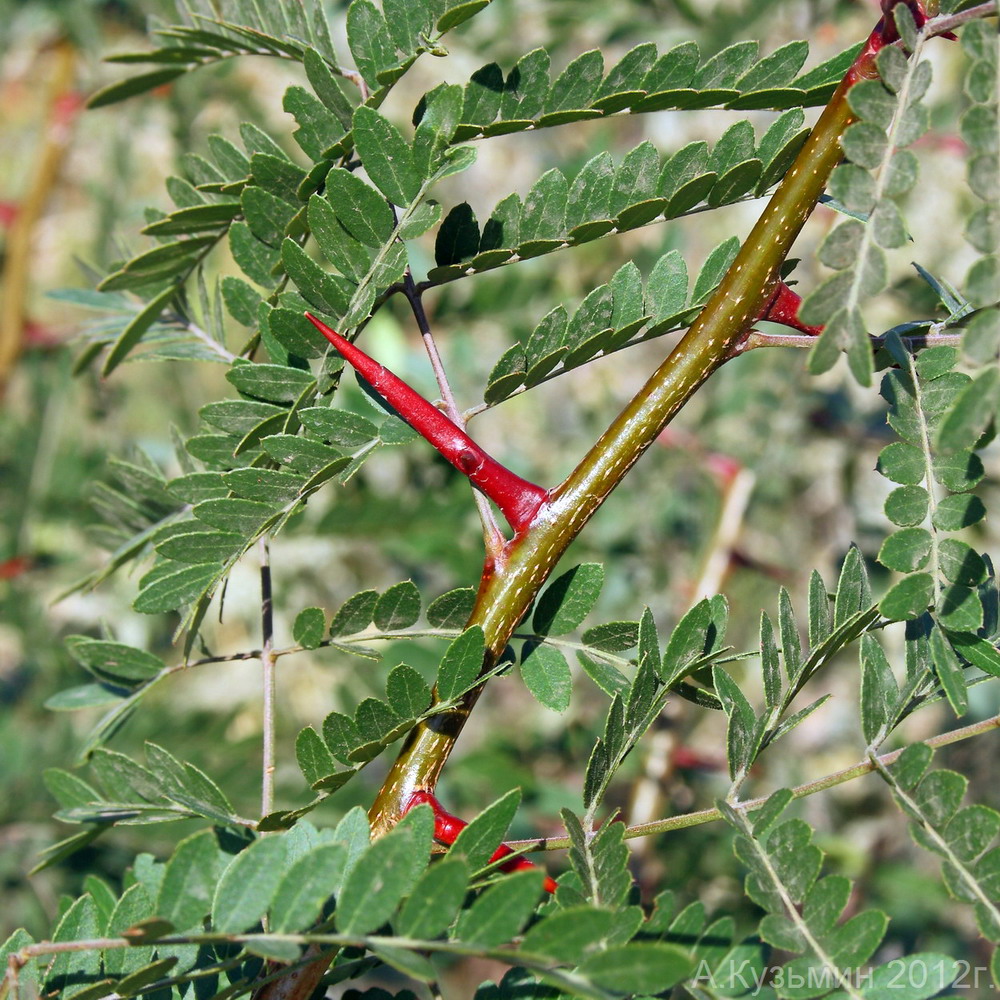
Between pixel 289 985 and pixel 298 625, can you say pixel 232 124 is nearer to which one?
pixel 298 625

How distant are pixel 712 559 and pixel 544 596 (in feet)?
2.82

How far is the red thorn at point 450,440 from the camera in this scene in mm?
489

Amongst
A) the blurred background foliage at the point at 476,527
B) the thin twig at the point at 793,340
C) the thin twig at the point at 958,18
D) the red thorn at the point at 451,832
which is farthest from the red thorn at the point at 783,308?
the blurred background foliage at the point at 476,527

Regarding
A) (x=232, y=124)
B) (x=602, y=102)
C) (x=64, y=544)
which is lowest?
(x=64, y=544)

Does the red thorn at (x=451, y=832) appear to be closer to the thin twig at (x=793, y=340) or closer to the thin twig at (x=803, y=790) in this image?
the thin twig at (x=803, y=790)

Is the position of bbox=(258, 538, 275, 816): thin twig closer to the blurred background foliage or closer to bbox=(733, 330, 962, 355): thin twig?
bbox=(733, 330, 962, 355): thin twig

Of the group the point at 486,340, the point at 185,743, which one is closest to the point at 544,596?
the point at 185,743

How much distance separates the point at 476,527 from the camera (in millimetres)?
1332

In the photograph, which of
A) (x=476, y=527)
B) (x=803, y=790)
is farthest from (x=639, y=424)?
(x=476, y=527)

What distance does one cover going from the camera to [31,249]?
1.52 m

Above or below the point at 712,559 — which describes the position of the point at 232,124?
above

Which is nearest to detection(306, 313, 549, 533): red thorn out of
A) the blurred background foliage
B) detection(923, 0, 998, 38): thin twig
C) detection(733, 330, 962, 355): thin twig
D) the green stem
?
the green stem

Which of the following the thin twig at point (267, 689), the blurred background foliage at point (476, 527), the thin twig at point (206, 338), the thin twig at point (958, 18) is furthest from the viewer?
the blurred background foliage at point (476, 527)

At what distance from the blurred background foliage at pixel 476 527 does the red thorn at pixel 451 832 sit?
22.6 inches
